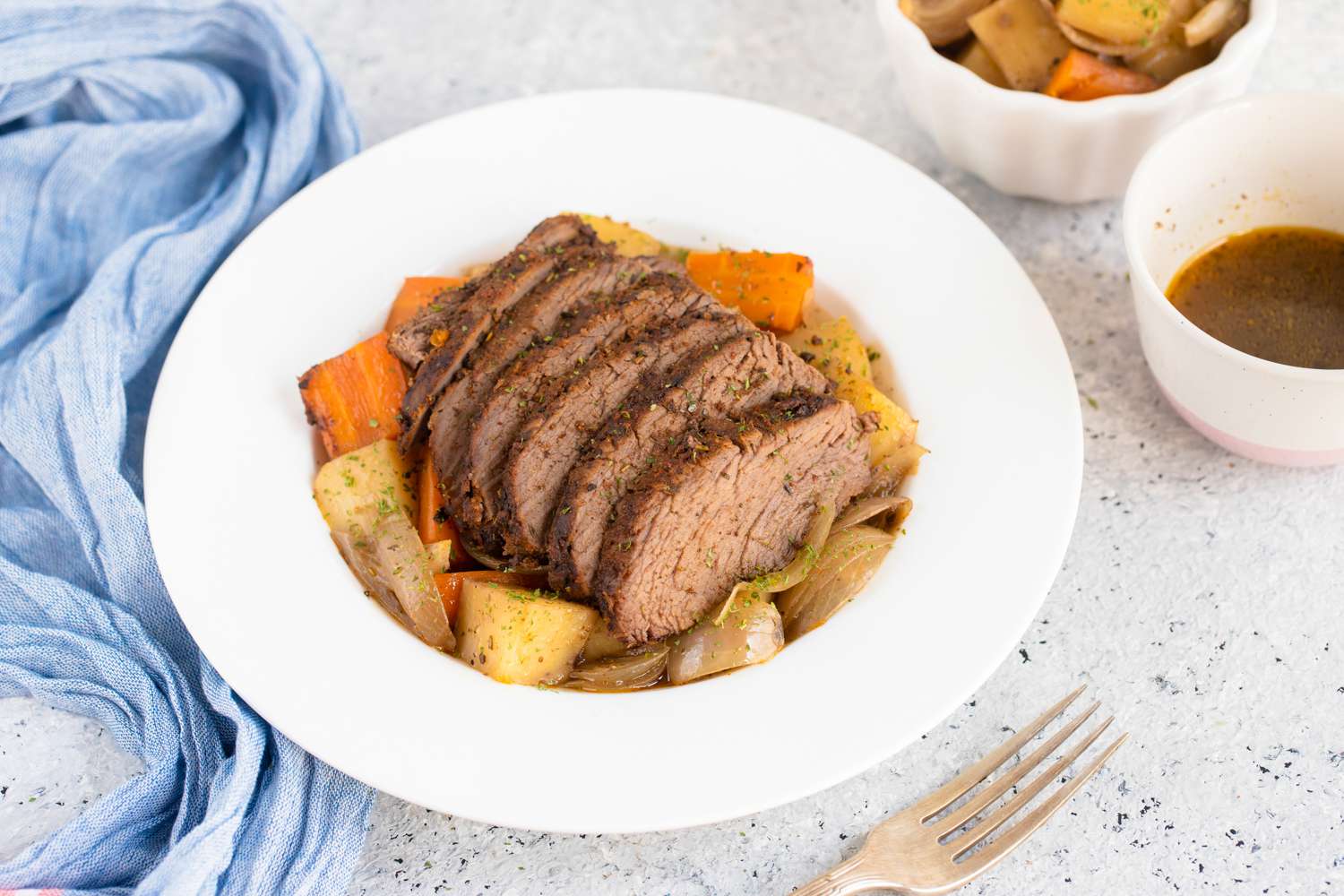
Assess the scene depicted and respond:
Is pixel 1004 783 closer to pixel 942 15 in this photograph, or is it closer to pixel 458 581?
pixel 458 581

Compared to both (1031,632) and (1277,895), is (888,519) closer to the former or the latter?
(1031,632)

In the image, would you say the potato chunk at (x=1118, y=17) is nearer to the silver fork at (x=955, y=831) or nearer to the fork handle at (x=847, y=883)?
the silver fork at (x=955, y=831)

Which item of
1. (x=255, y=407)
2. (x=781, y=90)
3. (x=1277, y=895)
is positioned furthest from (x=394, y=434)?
(x=1277, y=895)

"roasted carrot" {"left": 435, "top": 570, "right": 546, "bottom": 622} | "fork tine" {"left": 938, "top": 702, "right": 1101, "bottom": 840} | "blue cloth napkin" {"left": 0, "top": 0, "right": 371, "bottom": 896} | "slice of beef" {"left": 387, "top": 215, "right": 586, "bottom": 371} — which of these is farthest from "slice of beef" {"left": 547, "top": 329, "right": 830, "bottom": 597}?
"fork tine" {"left": 938, "top": 702, "right": 1101, "bottom": 840}

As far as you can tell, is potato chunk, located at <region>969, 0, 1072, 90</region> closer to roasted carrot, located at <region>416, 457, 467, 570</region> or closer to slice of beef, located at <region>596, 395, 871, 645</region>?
slice of beef, located at <region>596, 395, 871, 645</region>

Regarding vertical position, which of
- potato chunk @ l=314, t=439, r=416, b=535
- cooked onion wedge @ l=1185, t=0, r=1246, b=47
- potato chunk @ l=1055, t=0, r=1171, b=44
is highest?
potato chunk @ l=1055, t=0, r=1171, b=44

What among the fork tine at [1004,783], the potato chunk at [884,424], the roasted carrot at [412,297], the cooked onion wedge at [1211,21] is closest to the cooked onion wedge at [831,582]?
the potato chunk at [884,424]
